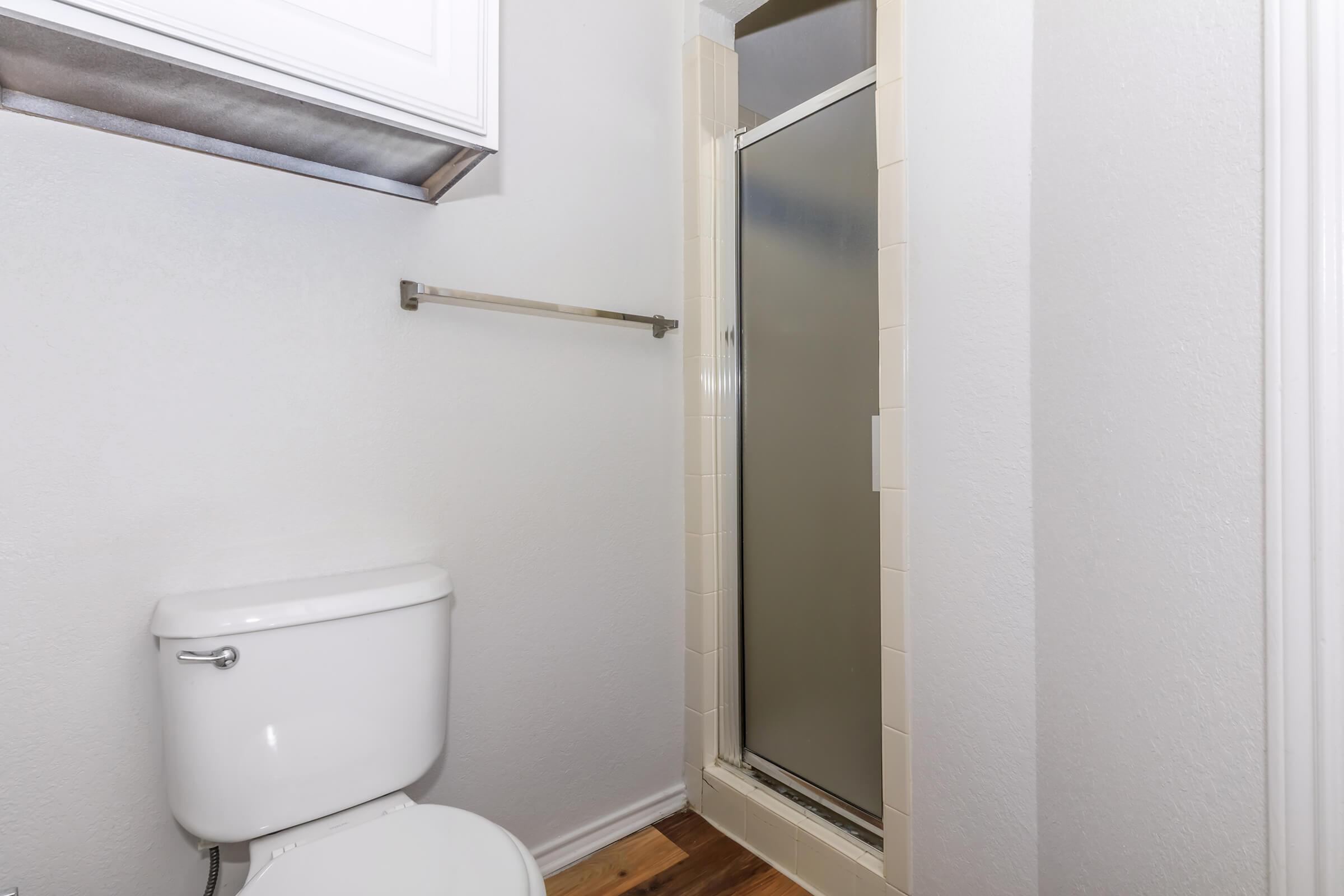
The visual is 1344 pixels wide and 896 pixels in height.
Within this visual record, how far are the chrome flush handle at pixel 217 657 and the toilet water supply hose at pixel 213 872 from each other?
36 centimetres

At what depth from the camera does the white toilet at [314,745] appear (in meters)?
0.92

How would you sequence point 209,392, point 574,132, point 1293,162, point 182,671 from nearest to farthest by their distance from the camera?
point 1293,162 → point 182,671 → point 209,392 → point 574,132

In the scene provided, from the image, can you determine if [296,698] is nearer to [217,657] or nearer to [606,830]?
[217,657]

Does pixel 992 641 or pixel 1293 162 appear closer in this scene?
pixel 1293 162

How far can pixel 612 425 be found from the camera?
1.63 meters

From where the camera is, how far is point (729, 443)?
68.5 inches

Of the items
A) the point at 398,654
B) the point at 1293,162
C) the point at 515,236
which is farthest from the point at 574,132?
the point at 1293,162

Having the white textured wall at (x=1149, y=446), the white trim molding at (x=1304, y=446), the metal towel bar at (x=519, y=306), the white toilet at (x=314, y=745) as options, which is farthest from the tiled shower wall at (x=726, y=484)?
the white toilet at (x=314, y=745)

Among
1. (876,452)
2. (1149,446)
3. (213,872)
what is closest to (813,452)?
(876,452)

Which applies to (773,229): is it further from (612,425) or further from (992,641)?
(992,641)

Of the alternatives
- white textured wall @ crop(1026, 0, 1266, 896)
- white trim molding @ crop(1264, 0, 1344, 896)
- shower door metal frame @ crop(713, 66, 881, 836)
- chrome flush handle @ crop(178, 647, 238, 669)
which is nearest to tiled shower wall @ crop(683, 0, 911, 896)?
shower door metal frame @ crop(713, 66, 881, 836)

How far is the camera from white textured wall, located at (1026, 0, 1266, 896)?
2.72 ft

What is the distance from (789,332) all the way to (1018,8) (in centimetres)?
73

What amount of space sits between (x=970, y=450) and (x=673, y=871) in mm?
1157
